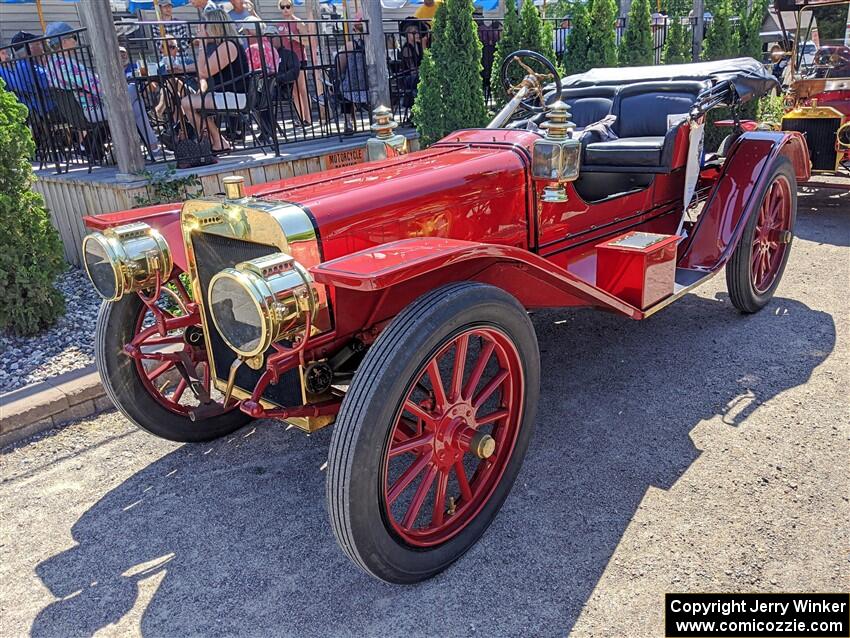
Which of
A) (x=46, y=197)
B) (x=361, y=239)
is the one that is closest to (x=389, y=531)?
(x=361, y=239)

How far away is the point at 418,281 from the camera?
230 cm

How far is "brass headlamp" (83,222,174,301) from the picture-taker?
7.94 feet

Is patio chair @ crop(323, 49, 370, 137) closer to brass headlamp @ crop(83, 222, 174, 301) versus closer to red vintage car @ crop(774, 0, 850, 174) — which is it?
brass headlamp @ crop(83, 222, 174, 301)

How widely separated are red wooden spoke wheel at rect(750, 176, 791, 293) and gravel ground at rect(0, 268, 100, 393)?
3.97 meters

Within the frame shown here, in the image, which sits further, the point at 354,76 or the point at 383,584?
the point at 354,76

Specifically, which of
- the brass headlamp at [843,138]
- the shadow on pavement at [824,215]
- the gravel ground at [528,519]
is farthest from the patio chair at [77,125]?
the brass headlamp at [843,138]

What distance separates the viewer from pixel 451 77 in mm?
5973

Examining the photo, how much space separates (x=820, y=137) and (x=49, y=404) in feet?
22.5

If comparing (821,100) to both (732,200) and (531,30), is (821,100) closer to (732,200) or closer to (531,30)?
(531,30)

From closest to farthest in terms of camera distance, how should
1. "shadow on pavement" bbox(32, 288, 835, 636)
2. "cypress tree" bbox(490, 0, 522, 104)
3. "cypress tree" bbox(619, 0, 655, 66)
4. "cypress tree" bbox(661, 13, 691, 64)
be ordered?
"shadow on pavement" bbox(32, 288, 835, 636), "cypress tree" bbox(490, 0, 522, 104), "cypress tree" bbox(619, 0, 655, 66), "cypress tree" bbox(661, 13, 691, 64)

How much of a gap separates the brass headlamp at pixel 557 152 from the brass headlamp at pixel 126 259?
154 centimetres

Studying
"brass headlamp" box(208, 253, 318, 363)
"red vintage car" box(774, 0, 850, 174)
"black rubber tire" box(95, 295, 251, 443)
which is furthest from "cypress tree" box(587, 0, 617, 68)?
"brass headlamp" box(208, 253, 318, 363)

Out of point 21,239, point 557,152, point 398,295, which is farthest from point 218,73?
point 398,295

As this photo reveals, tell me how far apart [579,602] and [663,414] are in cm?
128
